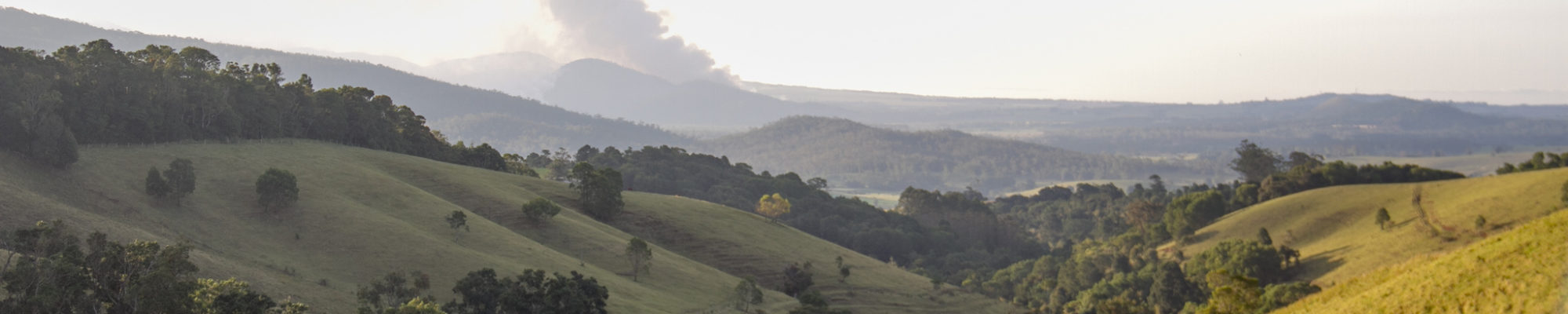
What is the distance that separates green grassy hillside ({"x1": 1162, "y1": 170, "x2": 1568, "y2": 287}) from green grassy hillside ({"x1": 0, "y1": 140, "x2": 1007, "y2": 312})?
1098 inches

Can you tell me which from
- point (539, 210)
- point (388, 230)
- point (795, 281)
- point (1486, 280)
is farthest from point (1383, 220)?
point (388, 230)

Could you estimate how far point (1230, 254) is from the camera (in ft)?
271

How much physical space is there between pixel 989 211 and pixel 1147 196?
43905 mm

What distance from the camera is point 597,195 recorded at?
86.3m

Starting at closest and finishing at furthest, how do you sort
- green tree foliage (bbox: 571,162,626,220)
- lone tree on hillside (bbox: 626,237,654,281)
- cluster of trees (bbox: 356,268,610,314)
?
cluster of trees (bbox: 356,268,610,314), lone tree on hillside (bbox: 626,237,654,281), green tree foliage (bbox: 571,162,626,220)

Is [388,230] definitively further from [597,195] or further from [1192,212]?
[1192,212]

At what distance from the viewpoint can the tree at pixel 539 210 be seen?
231 ft

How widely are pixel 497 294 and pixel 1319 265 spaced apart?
65.6 metres

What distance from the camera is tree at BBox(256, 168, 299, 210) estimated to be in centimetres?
5703

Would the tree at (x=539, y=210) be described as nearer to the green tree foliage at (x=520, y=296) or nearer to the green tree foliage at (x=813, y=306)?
the green tree foliage at (x=813, y=306)

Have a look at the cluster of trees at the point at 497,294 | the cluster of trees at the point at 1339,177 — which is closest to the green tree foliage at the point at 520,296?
the cluster of trees at the point at 497,294

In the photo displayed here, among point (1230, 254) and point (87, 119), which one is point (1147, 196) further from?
point (87, 119)

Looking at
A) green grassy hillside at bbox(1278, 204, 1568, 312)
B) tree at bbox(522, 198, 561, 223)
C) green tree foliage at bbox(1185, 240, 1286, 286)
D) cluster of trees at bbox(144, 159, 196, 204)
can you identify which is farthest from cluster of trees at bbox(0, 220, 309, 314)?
green tree foliage at bbox(1185, 240, 1286, 286)

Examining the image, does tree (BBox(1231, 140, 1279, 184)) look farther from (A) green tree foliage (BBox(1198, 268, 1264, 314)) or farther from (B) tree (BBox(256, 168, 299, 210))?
(B) tree (BBox(256, 168, 299, 210))
